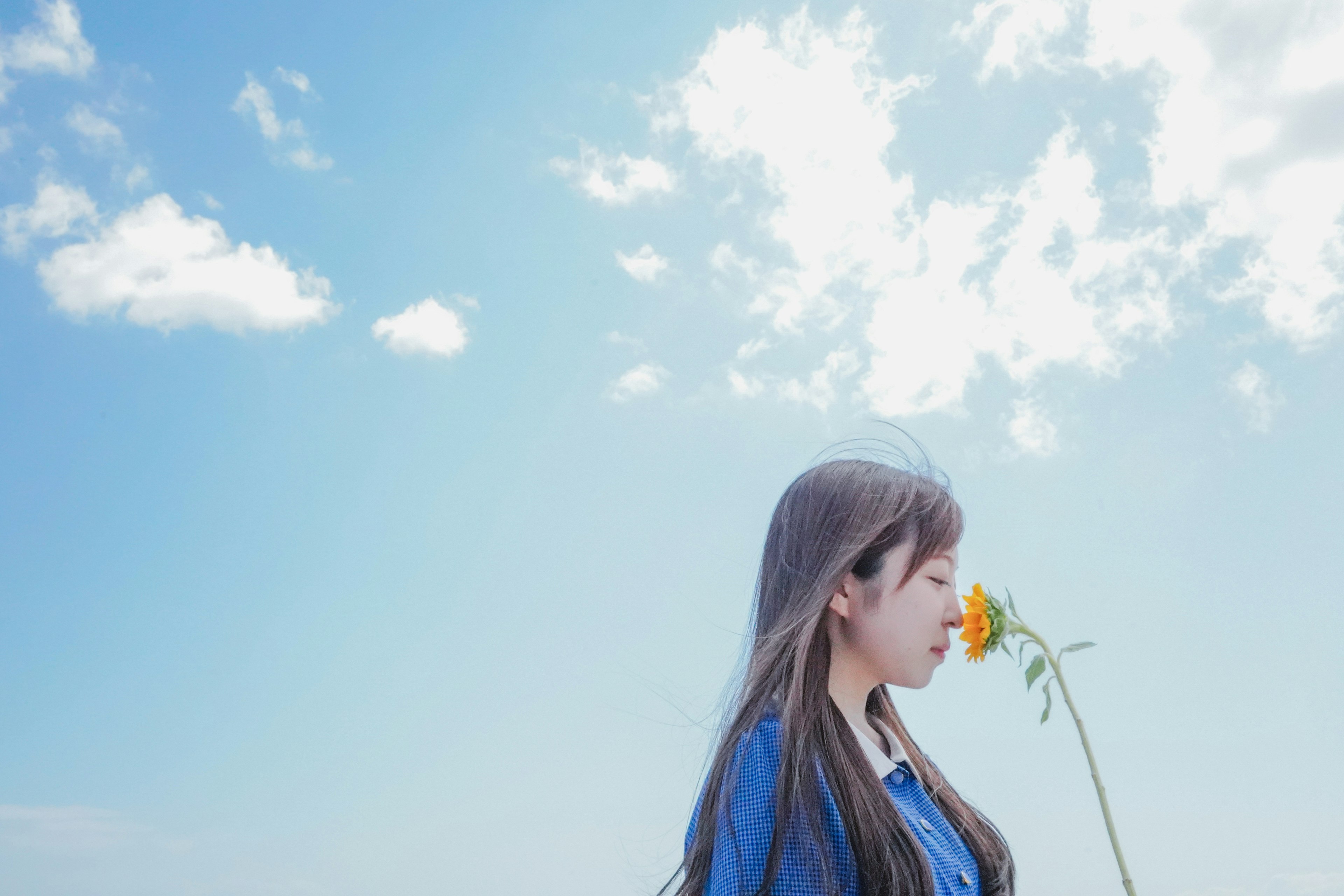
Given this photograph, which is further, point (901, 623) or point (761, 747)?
point (901, 623)

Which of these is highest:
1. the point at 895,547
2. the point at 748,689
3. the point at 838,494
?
the point at 838,494

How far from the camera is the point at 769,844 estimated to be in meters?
1.86

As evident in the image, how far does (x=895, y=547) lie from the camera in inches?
89.2

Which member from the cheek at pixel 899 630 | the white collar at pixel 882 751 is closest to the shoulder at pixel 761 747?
the white collar at pixel 882 751

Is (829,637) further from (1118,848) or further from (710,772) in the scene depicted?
(1118,848)

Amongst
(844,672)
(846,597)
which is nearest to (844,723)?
(844,672)

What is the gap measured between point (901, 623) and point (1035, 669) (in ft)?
1.42

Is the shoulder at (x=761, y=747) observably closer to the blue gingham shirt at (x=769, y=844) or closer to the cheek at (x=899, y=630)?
the blue gingham shirt at (x=769, y=844)

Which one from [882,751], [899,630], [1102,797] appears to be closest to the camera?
[1102,797]

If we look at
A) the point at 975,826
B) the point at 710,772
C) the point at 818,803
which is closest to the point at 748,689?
the point at 710,772

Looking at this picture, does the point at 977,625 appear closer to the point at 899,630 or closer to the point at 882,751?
the point at 899,630

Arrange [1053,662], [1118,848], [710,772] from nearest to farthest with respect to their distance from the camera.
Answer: [1118,848], [1053,662], [710,772]

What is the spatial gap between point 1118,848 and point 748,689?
0.85m

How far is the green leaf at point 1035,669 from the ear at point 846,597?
0.49 meters
